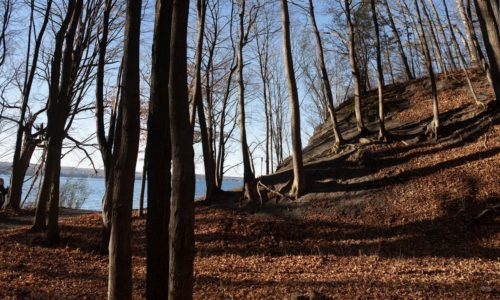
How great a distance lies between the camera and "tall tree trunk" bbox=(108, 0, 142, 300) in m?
4.57

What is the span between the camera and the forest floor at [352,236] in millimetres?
6250

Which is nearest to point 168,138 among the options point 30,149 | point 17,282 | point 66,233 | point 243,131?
point 17,282

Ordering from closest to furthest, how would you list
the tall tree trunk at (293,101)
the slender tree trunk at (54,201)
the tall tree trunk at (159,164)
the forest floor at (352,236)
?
the tall tree trunk at (159,164) → the forest floor at (352,236) → the slender tree trunk at (54,201) → the tall tree trunk at (293,101)

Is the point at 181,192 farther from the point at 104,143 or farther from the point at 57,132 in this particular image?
the point at 57,132

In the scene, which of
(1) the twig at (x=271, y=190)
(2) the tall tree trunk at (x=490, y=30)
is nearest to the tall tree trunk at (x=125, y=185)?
(1) the twig at (x=271, y=190)

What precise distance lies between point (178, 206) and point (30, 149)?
19244 millimetres

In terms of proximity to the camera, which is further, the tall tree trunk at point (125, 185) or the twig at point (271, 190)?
the twig at point (271, 190)

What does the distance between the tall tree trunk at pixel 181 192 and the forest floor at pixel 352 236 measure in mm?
2147

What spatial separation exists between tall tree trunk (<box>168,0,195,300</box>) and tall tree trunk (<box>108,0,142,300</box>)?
3.51ft

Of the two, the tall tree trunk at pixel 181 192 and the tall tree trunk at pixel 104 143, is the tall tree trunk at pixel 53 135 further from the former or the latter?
the tall tree trunk at pixel 181 192

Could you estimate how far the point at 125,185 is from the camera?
15.5 ft

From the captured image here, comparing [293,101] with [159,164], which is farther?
[293,101]

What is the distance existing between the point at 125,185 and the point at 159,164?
0.74 meters

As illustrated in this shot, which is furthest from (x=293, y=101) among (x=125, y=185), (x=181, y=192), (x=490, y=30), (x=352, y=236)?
(x=181, y=192)
